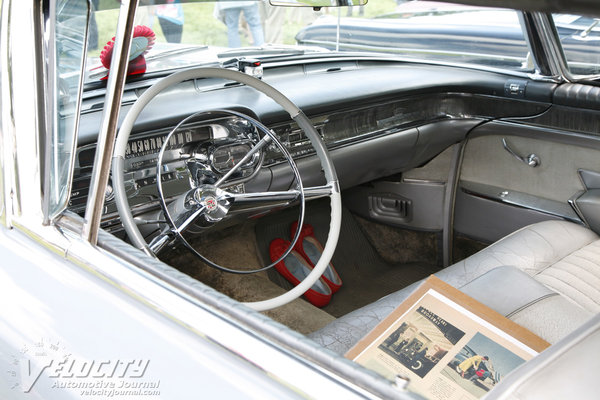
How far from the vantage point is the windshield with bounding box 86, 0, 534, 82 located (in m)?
2.53

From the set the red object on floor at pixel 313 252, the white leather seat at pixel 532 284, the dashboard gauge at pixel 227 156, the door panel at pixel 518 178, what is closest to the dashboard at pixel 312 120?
the dashboard gauge at pixel 227 156

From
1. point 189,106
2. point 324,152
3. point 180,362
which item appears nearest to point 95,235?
point 180,362

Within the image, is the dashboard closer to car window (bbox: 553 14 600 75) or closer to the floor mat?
car window (bbox: 553 14 600 75)

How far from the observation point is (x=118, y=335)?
A: 39.8 inches

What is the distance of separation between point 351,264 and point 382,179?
0.45 m

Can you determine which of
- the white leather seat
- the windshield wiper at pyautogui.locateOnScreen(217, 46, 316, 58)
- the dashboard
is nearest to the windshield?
the windshield wiper at pyautogui.locateOnScreen(217, 46, 316, 58)

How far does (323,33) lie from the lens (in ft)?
10.8

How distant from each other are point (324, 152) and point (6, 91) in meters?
→ 0.93

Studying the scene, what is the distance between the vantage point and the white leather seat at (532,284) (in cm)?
152

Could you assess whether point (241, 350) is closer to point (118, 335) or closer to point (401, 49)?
point (118, 335)

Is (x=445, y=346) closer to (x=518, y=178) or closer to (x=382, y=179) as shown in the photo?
(x=518, y=178)

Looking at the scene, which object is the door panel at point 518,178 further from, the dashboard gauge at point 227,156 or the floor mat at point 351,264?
the dashboard gauge at point 227,156
